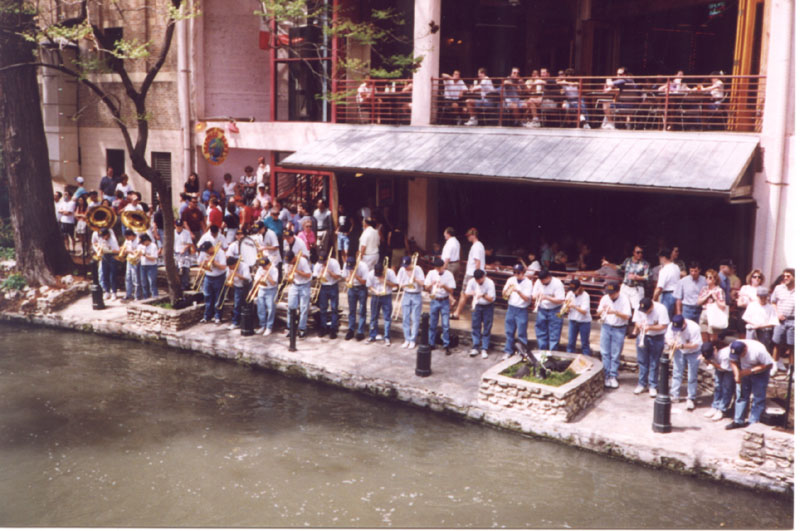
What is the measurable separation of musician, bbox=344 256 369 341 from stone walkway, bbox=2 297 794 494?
250 mm

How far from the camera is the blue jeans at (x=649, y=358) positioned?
38.1 ft

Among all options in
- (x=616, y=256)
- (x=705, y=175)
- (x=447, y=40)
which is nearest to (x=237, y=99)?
(x=447, y=40)

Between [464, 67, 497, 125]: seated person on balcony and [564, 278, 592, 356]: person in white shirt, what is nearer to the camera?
[564, 278, 592, 356]: person in white shirt

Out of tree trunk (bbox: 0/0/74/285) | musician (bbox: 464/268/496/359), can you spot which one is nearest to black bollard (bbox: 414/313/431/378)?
musician (bbox: 464/268/496/359)

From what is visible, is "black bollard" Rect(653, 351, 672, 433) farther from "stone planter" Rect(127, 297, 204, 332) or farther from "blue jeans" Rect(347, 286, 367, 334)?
"stone planter" Rect(127, 297, 204, 332)

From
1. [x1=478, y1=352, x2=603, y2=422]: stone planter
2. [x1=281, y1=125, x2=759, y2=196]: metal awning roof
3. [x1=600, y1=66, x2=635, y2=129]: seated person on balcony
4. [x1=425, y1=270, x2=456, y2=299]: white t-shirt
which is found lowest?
[x1=478, y1=352, x2=603, y2=422]: stone planter

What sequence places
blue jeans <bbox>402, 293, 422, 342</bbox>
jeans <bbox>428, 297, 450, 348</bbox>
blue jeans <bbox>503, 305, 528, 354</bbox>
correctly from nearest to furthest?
blue jeans <bbox>503, 305, 528, 354</bbox> < jeans <bbox>428, 297, 450, 348</bbox> < blue jeans <bbox>402, 293, 422, 342</bbox>

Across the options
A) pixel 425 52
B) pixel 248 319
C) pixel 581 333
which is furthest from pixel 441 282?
pixel 425 52

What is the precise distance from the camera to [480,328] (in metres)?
13.7

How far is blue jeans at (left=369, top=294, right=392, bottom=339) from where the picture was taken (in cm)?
1437

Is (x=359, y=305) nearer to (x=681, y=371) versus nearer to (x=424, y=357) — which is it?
(x=424, y=357)

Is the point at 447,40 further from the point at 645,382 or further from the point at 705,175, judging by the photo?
the point at 645,382

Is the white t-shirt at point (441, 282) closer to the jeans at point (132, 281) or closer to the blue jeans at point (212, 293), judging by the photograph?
the blue jeans at point (212, 293)

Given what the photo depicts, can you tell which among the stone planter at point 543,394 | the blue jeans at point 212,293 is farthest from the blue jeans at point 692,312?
the blue jeans at point 212,293
